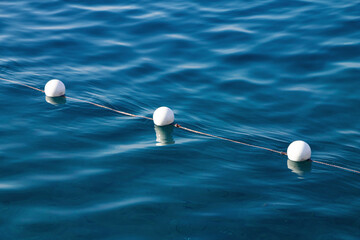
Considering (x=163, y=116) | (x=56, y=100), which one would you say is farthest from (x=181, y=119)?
(x=56, y=100)

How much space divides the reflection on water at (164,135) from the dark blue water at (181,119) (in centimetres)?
6

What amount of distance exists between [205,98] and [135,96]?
1.18 m

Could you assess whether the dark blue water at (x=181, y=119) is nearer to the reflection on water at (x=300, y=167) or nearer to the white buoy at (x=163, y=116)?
the reflection on water at (x=300, y=167)

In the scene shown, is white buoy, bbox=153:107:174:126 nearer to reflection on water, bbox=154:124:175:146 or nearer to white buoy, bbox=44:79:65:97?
reflection on water, bbox=154:124:175:146

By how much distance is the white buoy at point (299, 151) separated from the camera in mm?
7160

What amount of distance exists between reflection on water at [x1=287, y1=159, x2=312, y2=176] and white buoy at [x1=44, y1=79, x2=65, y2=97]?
3863 millimetres

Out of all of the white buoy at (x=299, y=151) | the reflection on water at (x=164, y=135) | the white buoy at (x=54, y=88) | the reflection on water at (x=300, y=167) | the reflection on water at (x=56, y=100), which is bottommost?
the reflection on water at (x=300, y=167)

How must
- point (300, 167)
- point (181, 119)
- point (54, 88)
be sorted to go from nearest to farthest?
1. point (300, 167)
2. point (181, 119)
3. point (54, 88)

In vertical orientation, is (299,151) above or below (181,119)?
below

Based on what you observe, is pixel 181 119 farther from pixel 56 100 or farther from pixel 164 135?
pixel 56 100

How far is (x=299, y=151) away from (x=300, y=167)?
25cm

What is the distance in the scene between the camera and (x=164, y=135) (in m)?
8.06

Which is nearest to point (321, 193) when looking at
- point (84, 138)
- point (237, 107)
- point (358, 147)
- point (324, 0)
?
point (358, 147)

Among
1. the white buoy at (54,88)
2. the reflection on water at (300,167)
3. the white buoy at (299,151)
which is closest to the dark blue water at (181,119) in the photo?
the reflection on water at (300,167)
